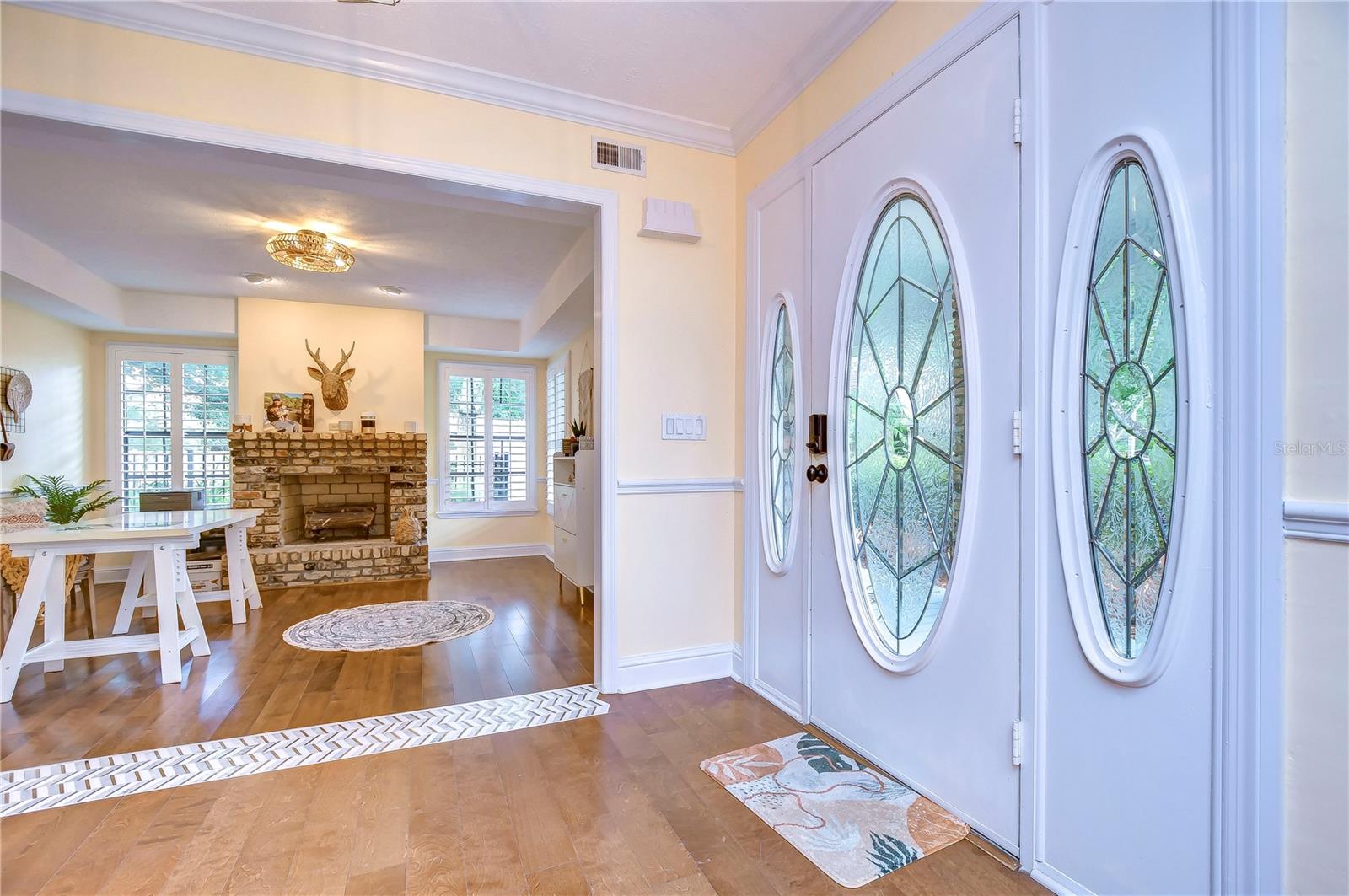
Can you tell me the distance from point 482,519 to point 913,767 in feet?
18.8

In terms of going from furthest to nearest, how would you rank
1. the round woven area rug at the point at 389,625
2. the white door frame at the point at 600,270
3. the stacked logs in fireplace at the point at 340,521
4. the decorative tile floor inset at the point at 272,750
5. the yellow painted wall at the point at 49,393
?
the stacked logs in fireplace at the point at 340,521
the yellow painted wall at the point at 49,393
the round woven area rug at the point at 389,625
the white door frame at the point at 600,270
the decorative tile floor inset at the point at 272,750

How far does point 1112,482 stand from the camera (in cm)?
137

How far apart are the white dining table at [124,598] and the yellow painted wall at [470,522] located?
313cm

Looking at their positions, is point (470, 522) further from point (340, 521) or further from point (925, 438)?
point (925, 438)

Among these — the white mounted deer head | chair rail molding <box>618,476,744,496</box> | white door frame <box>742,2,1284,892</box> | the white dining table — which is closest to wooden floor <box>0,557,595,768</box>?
the white dining table

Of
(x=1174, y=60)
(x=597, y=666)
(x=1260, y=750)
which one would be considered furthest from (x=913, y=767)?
(x=1174, y=60)

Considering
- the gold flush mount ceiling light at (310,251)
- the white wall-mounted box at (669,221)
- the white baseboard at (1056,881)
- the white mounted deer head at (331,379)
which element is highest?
the gold flush mount ceiling light at (310,251)

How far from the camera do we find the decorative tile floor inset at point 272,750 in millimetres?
1952

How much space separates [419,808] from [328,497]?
16.5 feet

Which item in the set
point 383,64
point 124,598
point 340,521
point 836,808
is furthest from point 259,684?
point 340,521

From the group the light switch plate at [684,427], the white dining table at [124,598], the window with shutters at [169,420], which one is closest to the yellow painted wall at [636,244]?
the light switch plate at [684,427]

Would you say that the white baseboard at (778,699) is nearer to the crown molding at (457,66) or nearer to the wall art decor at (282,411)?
the crown molding at (457,66)

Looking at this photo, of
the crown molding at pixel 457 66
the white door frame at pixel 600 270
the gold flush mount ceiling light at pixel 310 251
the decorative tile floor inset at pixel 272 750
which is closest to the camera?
the decorative tile floor inset at pixel 272 750

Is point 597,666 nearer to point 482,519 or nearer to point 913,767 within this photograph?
point 913,767
